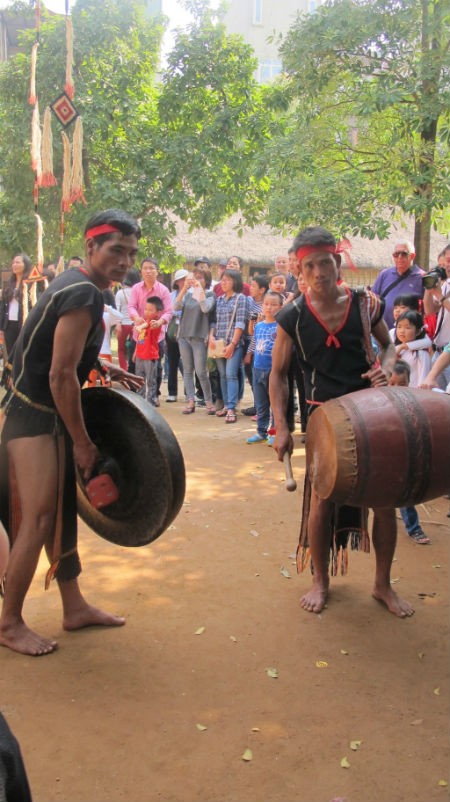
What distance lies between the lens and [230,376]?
8695 millimetres

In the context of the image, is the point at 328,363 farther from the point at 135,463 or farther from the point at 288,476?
the point at 135,463

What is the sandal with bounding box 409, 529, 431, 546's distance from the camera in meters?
4.49

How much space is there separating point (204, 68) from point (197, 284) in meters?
8.00

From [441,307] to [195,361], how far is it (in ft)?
14.1

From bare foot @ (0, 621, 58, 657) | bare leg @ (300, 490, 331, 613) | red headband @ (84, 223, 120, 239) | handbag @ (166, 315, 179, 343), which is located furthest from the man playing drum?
handbag @ (166, 315, 179, 343)

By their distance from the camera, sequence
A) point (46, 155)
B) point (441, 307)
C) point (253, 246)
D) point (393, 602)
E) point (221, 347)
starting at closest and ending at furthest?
point (393, 602) → point (441, 307) → point (46, 155) → point (221, 347) → point (253, 246)

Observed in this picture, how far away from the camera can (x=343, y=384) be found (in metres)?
3.43

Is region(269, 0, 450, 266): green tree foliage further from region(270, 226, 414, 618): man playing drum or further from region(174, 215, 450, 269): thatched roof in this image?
region(174, 215, 450, 269): thatched roof

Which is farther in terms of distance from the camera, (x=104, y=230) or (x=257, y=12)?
(x=257, y=12)

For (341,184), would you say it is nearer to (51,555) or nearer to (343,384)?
(343,384)

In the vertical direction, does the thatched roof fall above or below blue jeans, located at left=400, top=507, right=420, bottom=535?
above

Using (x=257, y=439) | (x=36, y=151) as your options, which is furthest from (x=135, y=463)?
(x=36, y=151)

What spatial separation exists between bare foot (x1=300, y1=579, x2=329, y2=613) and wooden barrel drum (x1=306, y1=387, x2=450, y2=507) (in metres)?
0.98

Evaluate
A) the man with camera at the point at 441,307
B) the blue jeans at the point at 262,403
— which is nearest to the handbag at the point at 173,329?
the blue jeans at the point at 262,403
